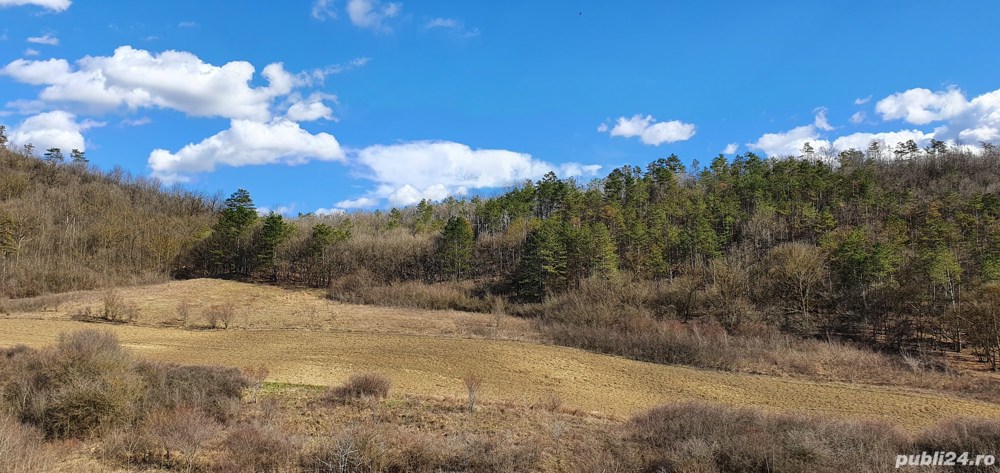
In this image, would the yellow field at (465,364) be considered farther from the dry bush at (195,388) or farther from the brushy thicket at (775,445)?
the brushy thicket at (775,445)

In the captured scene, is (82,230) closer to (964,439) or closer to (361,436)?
(361,436)

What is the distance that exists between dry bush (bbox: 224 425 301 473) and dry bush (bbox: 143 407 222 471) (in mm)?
567

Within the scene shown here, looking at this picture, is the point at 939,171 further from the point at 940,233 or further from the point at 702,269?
the point at 702,269

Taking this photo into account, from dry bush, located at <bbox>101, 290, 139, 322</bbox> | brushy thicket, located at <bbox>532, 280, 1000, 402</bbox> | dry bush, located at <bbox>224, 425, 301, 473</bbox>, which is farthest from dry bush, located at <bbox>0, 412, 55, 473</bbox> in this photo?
dry bush, located at <bbox>101, 290, 139, 322</bbox>

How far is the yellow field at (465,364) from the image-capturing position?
22.6 m

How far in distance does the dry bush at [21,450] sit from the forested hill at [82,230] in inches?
2196

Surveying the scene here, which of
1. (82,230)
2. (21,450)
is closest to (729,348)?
(21,450)

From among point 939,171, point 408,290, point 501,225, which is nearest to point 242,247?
point 408,290

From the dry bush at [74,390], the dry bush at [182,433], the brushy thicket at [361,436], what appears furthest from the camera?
the dry bush at [74,390]

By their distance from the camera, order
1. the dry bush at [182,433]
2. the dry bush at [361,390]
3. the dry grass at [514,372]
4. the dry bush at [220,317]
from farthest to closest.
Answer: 1. the dry bush at [220,317]
2. the dry grass at [514,372]
3. the dry bush at [361,390]
4. the dry bush at [182,433]

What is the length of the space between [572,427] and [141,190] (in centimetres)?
12500

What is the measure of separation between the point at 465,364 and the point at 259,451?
58.4ft

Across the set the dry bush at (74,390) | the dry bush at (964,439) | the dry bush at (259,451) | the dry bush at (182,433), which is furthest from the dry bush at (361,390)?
the dry bush at (964,439)

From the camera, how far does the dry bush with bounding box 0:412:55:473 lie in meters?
8.50
